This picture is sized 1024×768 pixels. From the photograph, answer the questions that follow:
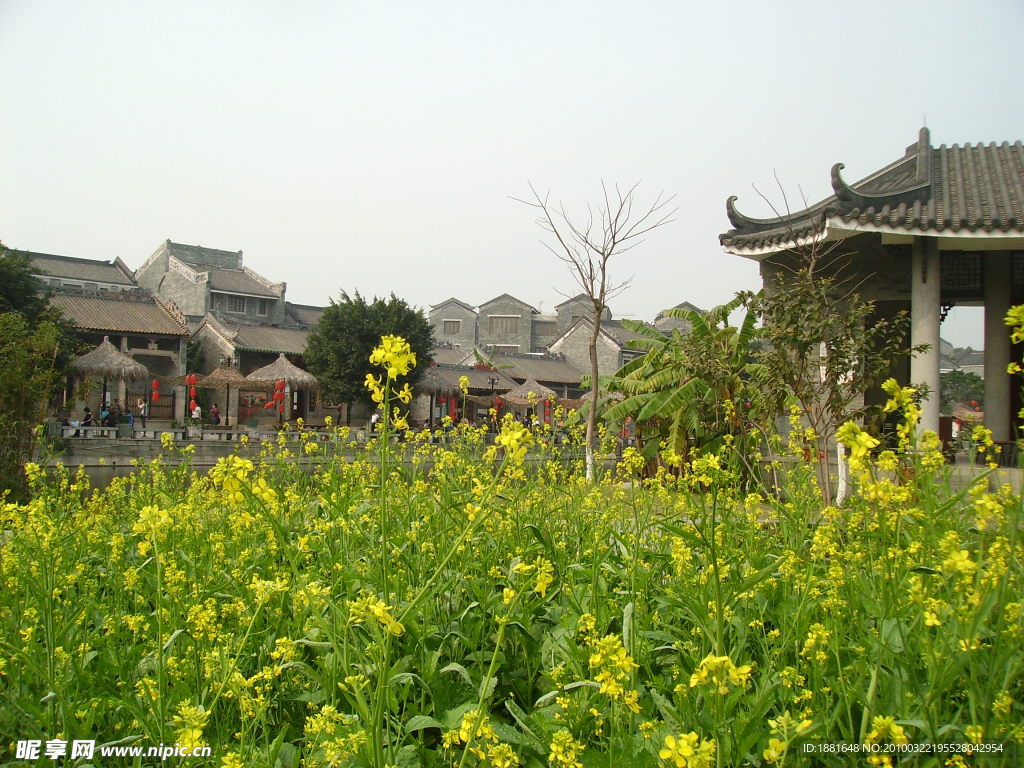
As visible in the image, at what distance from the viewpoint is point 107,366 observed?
66.0ft

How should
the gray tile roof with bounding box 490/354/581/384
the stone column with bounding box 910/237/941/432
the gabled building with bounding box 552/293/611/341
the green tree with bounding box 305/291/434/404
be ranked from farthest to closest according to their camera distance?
1. the gabled building with bounding box 552/293/611/341
2. the gray tile roof with bounding box 490/354/581/384
3. the green tree with bounding box 305/291/434/404
4. the stone column with bounding box 910/237/941/432

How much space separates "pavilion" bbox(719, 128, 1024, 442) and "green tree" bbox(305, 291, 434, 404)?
18.5 m

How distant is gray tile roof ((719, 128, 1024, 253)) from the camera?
6871 millimetres

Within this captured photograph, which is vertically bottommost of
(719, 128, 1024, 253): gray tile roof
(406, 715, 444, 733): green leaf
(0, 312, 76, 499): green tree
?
(406, 715, 444, 733): green leaf

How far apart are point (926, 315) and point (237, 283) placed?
31814 millimetres

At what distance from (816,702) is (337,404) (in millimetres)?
25620

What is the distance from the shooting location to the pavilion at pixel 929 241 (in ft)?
22.7

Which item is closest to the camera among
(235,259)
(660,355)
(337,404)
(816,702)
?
(816,702)

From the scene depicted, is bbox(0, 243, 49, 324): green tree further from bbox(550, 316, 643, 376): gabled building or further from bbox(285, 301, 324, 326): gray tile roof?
bbox(550, 316, 643, 376): gabled building

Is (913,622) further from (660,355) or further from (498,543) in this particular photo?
(660,355)

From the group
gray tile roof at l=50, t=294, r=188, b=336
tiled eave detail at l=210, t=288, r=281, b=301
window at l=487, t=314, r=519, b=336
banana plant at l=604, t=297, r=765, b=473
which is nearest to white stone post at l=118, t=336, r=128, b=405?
gray tile roof at l=50, t=294, r=188, b=336

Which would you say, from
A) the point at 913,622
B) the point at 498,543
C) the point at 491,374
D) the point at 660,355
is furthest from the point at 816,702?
the point at 491,374

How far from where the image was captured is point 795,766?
157cm

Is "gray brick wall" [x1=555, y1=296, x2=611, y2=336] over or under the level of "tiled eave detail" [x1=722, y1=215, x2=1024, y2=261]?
over
